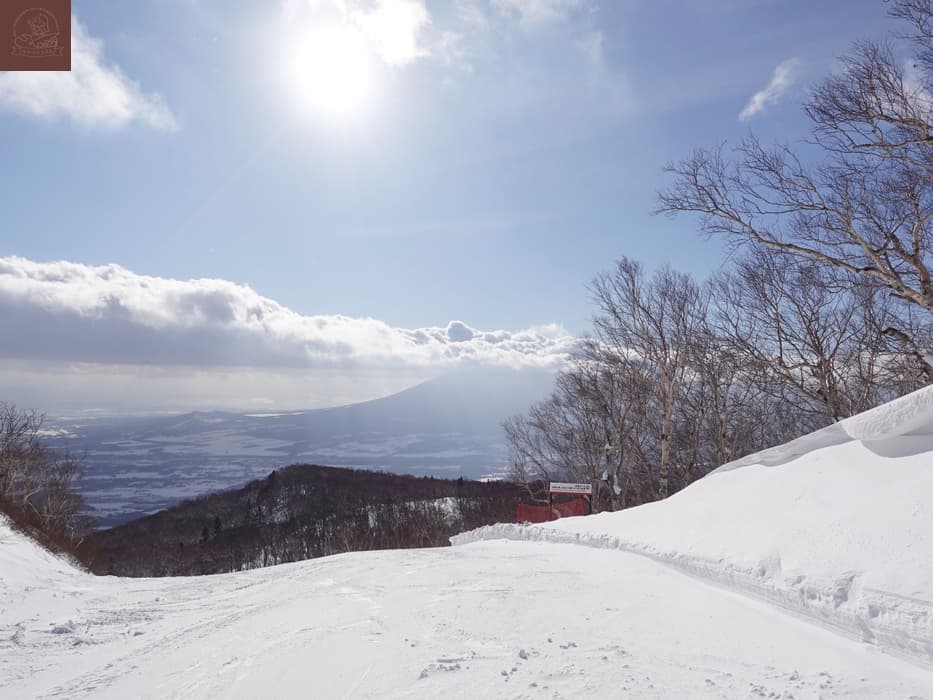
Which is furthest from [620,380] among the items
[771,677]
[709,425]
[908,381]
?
[771,677]

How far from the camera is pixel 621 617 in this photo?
520cm

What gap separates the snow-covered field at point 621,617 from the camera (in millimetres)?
3832

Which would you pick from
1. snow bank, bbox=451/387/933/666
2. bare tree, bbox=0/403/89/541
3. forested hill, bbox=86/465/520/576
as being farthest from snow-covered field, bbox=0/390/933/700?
forested hill, bbox=86/465/520/576

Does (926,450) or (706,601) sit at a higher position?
(926,450)

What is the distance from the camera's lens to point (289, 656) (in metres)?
4.64

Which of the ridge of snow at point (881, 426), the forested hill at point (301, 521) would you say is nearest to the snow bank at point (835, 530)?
the ridge of snow at point (881, 426)

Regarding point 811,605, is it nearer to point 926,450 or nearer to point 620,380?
point 926,450

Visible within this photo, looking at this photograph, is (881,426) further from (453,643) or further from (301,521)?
(301,521)

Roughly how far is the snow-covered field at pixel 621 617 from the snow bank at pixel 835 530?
21mm

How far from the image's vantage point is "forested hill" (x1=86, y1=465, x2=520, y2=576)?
7744 cm

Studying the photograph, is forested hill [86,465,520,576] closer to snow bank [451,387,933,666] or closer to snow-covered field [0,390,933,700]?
snow-covered field [0,390,933,700]

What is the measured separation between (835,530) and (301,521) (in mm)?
112044

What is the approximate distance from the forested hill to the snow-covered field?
51.9 meters

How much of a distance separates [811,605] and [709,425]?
21.8 m
